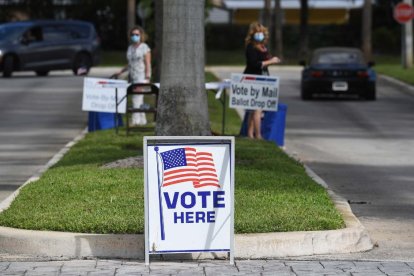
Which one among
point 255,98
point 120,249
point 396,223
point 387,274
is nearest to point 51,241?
point 120,249

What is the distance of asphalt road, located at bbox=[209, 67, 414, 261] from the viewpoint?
1175 cm

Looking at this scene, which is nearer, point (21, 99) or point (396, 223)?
point (396, 223)

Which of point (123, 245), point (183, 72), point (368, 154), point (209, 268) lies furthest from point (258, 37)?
point (209, 268)

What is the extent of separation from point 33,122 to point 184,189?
15120 millimetres

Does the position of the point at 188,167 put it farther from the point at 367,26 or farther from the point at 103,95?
the point at 367,26

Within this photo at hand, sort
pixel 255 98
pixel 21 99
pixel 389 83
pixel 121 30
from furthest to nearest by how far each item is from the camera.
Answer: pixel 121 30 → pixel 389 83 → pixel 21 99 → pixel 255 98

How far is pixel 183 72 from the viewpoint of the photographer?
45.4 ft

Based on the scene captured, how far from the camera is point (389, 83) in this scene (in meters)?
38.3

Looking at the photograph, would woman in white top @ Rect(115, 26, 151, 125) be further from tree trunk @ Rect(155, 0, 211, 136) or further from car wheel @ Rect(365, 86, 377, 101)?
car wheel @ Rect(365, 86, 377, 101)

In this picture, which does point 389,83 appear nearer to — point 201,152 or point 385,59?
point 385,59

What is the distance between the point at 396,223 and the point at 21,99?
1891 cm

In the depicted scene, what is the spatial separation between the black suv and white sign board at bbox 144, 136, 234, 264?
30.0 metres

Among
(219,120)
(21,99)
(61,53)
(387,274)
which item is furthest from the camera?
(61,53)

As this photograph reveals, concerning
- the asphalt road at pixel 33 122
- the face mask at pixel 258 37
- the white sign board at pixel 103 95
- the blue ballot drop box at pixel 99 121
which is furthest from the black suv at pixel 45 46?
the face mask at pixel 258 37
